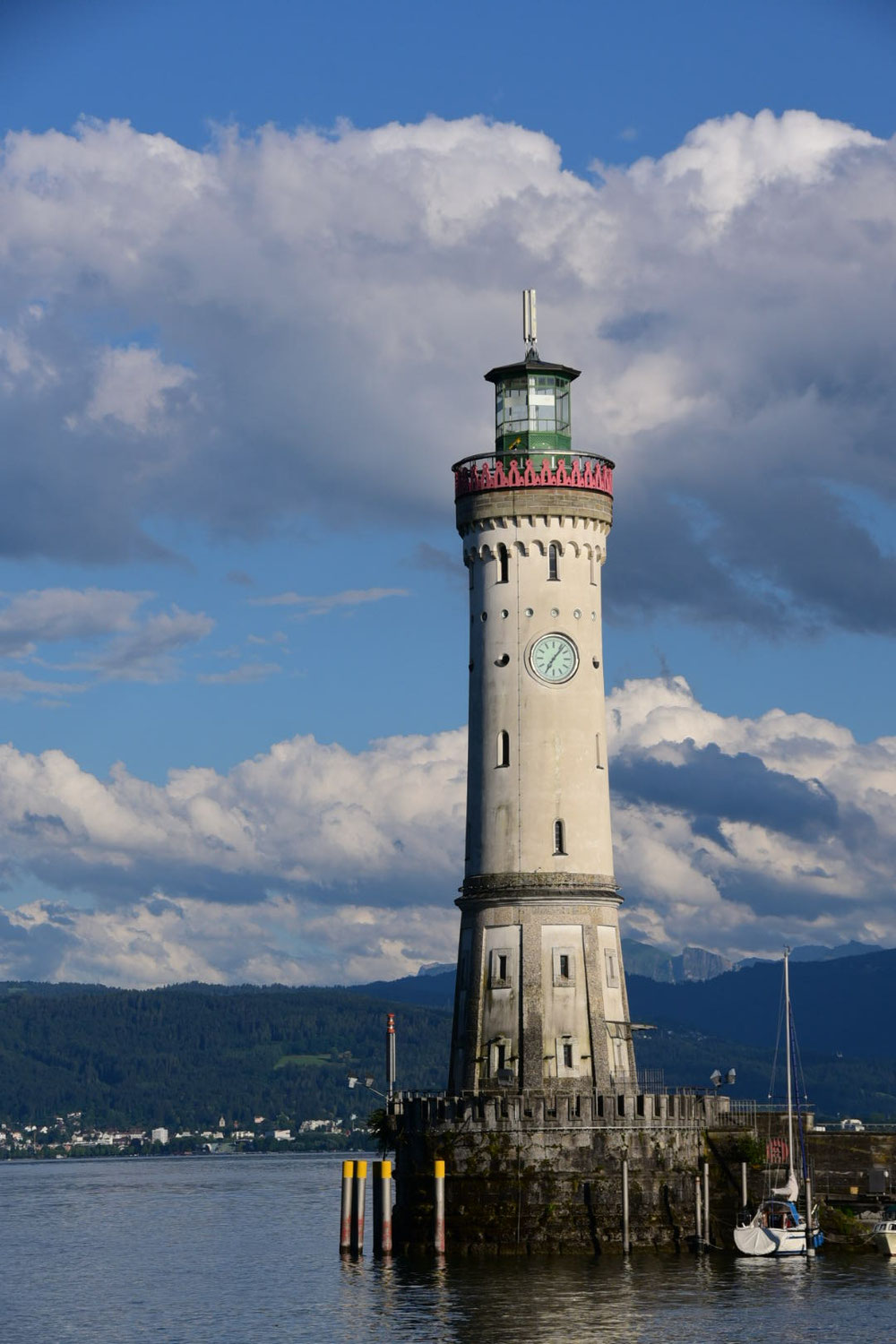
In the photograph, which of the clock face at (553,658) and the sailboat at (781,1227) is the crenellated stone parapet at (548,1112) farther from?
the clock face at (553,658)

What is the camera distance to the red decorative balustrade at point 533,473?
3949 inches

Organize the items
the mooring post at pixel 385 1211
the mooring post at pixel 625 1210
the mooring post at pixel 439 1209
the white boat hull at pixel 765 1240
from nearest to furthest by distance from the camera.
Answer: the mooring post at pixel 625 1210
the mooring post at pixel 439 1209
the white boat hull at pixel 765 1240
the mooring post at pixel 385 1211

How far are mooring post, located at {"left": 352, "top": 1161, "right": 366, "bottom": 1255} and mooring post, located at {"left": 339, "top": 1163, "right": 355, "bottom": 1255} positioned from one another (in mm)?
204

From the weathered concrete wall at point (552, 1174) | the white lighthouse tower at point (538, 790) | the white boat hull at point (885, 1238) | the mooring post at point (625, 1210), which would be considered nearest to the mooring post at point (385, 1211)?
the weathered concrete wall at point (552, 1174)

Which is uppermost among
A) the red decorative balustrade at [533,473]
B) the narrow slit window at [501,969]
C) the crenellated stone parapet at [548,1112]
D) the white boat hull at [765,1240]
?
the red decorative balustrade at [533,473]

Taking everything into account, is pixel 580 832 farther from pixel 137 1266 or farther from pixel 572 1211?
pixel 137 1266

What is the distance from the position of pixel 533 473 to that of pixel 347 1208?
111 feet

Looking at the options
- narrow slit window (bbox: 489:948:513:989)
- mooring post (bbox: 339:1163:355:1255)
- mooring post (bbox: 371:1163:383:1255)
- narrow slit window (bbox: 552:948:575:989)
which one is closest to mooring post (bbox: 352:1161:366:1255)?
mooring post (bbox: 339:1163:355:1255)

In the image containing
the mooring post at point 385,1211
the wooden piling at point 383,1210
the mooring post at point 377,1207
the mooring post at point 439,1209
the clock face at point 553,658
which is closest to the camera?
the mooring post at point 439,1209

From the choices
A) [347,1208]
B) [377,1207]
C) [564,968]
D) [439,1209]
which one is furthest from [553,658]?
[347,1208]

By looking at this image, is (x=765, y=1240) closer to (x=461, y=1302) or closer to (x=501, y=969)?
(x=501, y=969)

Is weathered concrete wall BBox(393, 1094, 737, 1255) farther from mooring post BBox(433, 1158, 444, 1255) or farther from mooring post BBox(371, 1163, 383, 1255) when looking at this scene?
mooring post BBox(371, 1163, 383, 1255)

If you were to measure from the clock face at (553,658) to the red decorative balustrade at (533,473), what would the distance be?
7.06 metres

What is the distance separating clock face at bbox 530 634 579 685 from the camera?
325ft
